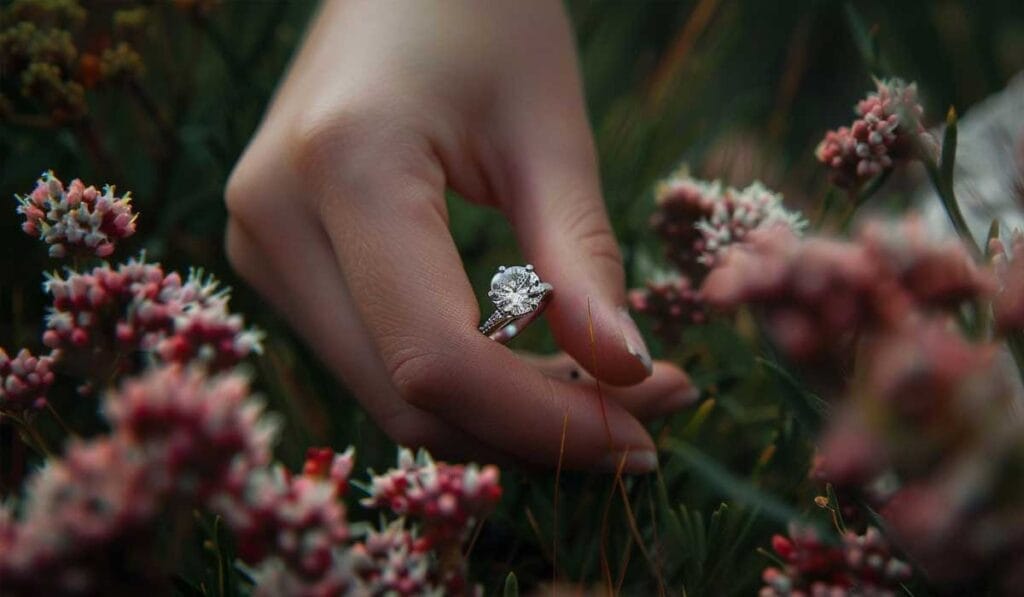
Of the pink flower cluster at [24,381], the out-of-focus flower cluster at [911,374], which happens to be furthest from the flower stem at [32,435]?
the out-of-focus flower cluster at [911,374]

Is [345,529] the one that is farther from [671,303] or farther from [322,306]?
[671,303]

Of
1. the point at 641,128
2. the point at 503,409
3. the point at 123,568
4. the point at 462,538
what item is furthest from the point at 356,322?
the point at 641,128

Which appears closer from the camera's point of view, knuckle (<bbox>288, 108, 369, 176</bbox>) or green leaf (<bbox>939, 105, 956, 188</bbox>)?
green leaf (<bbox>939, 105, 956, 188</bbox>)

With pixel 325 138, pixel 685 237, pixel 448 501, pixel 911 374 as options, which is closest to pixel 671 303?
pixel 685 237

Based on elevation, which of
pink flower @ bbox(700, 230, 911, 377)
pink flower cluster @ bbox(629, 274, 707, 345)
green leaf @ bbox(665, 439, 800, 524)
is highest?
pink flower @ bbox(700, 230, 911, 377)

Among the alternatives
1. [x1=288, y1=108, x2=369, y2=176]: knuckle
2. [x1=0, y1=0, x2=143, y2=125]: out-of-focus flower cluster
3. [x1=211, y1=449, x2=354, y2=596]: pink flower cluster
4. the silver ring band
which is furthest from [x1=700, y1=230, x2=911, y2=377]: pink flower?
[x1=0, y1=0, x2=143, y2=125]: out-of-focus flower cluster

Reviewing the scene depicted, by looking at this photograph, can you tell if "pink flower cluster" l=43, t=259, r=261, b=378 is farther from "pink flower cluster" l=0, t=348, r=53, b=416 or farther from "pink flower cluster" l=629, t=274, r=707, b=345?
"pink flower cluster" l=629, t=274, r=707, b=345
